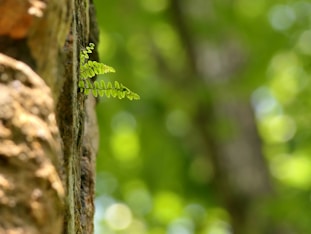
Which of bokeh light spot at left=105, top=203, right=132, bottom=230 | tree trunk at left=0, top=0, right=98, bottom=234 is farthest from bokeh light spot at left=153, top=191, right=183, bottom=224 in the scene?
tree trunk at left=0, top=0, right=98, bottom=234

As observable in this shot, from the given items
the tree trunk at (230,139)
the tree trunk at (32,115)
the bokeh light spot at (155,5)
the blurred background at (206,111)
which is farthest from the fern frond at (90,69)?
the bokeh light spot at (155,5)

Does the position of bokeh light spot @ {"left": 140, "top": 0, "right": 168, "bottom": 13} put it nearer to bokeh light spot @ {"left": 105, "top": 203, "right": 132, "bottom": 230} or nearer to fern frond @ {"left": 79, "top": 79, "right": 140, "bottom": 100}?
bokeh light spot @ {"left": 105, "top": 203, "right": 132, "bottom": 230}

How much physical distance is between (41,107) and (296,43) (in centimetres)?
543

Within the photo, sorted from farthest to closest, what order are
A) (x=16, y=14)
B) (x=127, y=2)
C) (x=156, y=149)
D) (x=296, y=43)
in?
1. (x=156, y=149)
2. (x=296, y=43)
3. (x=127, y=2)
4. (x=16, y=14)

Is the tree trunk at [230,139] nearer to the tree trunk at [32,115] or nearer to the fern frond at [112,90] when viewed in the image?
the fern frond at [112,90]

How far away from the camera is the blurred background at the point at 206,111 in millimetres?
5793

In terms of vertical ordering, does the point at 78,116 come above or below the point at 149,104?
below

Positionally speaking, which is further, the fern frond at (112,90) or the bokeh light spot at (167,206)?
the bokeh light spot at (167,206)

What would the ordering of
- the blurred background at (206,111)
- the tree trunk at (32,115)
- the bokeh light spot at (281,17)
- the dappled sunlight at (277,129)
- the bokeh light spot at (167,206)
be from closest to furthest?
the tree trunk at (32,115)
the blurred background at (206,111)
the bokeh light spot at (281,17)
the bokeh light spot at (167,206)
the dappled sunlight at (277,129)

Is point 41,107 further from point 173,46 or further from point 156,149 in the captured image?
point 173,46

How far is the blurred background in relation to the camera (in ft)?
19.0

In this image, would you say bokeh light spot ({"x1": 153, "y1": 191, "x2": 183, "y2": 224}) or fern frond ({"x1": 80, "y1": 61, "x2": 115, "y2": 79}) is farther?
bokeh light spot ({"x1": 153, "y1": 191, "x2": 183, "y2": 224})

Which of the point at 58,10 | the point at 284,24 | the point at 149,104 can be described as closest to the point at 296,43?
the point at 284,24

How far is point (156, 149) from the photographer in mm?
6707
